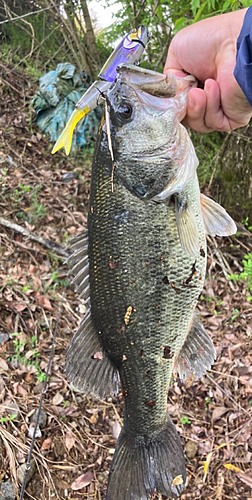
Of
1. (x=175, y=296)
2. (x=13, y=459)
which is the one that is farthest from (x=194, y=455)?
(x=175, y=296)

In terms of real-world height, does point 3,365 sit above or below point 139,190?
below

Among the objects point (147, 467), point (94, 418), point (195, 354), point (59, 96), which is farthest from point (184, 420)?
point (59, 96)

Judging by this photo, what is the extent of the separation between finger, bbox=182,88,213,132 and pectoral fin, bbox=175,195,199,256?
1.56ft

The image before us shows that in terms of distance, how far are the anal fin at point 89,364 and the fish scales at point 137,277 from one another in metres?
0.05

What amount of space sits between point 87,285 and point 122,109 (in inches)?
30.9

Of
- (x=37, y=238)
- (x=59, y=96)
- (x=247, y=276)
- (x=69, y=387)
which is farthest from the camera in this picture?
(x=59, y=96)

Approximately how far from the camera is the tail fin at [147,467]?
172 centimetres

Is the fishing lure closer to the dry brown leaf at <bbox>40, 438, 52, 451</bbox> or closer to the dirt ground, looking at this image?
the dirt ground

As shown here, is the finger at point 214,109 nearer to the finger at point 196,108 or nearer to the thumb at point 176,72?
the finger at point 196,108

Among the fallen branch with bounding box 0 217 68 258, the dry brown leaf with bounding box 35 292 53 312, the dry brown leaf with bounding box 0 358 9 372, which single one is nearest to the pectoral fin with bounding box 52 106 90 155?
the dry brown leaf with bounding box 0 358 9 372

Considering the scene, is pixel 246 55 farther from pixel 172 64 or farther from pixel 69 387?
pixel 69 387

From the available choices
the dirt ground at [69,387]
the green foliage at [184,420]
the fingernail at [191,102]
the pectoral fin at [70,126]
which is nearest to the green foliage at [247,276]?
the dirt ground at [69,387]

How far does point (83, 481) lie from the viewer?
2.57 m

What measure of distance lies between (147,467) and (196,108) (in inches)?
67.9
